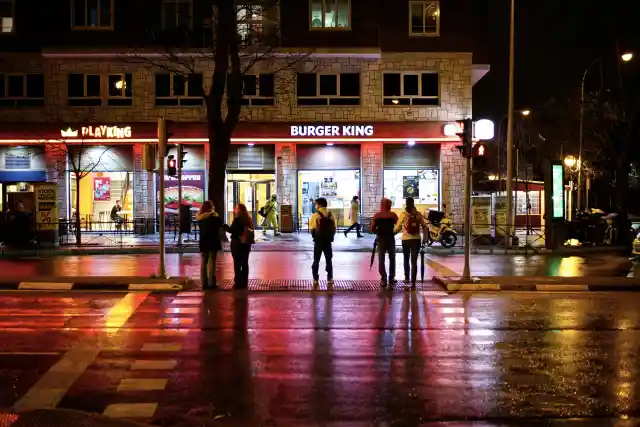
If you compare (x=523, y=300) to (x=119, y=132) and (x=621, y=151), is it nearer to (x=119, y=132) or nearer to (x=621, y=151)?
(x=621, y=151)

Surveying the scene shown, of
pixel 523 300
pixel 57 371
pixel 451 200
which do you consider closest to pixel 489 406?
pixel 57 371

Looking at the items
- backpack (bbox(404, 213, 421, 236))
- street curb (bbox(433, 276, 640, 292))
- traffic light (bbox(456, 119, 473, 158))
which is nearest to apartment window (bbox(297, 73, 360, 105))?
traffic light (bbox(456, 119, 473, 158))

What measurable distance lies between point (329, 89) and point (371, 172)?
444 cm

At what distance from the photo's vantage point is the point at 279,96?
3136cm

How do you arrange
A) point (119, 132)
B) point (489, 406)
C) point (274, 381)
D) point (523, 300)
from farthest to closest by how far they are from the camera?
point (119, 132), point (523, 300), point (274, 381), point (489, 406)

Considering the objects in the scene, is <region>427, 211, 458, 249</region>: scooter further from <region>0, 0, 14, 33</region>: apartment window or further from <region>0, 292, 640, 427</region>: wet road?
<region>0, 0, 14, 33</region>: apartment window

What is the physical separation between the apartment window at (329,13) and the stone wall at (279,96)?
1747mm

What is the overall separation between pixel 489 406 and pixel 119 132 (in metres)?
27.0

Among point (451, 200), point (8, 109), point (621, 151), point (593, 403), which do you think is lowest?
point (593, 403)

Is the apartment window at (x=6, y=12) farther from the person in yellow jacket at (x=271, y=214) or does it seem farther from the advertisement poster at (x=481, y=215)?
the advertisement poster at (x=481, y=215)

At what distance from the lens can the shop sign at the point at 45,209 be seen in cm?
2414

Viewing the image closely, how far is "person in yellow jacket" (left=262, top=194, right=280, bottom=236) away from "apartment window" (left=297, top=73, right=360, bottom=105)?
17.3ft

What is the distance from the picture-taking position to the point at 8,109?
3130cm

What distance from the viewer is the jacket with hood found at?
45.8 feet
